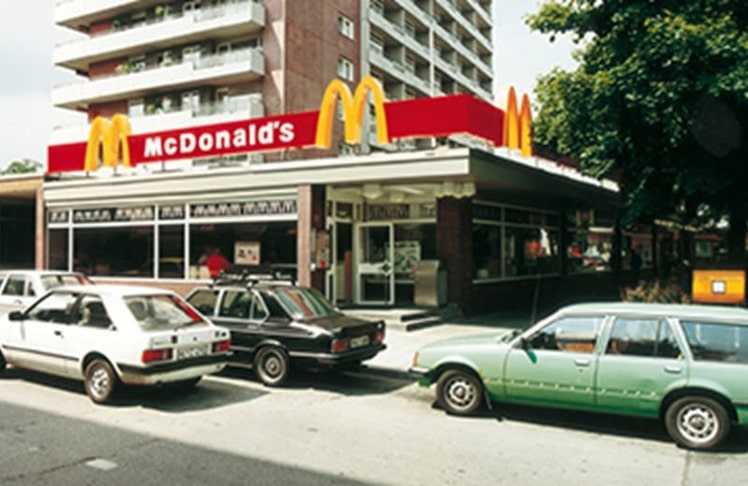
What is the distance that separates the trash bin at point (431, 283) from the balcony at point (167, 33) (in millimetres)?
22353

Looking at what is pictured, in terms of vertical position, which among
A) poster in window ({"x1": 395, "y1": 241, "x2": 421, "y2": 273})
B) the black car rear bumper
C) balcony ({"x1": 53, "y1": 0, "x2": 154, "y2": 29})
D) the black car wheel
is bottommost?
the black car wheel

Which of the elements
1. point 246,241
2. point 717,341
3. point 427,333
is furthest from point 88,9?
point 717,341

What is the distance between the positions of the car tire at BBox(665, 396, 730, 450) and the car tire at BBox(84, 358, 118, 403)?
6561 millimetres

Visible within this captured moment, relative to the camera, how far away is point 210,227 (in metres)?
17.7

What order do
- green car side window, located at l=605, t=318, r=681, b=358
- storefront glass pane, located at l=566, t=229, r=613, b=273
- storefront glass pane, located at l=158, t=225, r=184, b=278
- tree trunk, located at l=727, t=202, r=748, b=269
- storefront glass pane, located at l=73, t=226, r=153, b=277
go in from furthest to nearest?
1. storefront glass pane, located at l=566, t=229, r=613, b=273
2. storefront glass pane, located at l=73, t=226, r=153, b=277
3. storefront glass pane, located at l=158, t=225, r=184, b=278
4. tree trunk, located at l=727, t=202, r=748, b=269
5. green car side window, located at l=605, t=318, r=681, b=358

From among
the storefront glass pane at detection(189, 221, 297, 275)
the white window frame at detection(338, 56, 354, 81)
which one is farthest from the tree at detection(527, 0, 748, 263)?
the white window frame at detection(338, 56, 354, 81)

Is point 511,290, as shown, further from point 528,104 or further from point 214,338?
point 214,338

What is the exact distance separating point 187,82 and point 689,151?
2862cm

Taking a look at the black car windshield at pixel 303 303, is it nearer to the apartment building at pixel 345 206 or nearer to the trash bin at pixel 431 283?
the apartment building at pixel 345 206

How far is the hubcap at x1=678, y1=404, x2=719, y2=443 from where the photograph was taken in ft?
21.3

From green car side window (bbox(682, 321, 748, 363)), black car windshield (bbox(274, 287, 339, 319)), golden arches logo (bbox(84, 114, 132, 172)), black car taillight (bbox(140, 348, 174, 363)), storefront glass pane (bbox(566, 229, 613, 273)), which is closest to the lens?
green car side window (bbox(682, 321, 748, 363))

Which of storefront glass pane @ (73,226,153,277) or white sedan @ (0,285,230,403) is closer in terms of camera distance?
white sedan @ (0,285,230,403)

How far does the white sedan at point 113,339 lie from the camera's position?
308 inches

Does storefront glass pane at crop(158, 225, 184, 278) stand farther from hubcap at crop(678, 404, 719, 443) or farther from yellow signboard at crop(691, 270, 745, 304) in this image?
hubcap at crop(678, 404, 719, 443)
